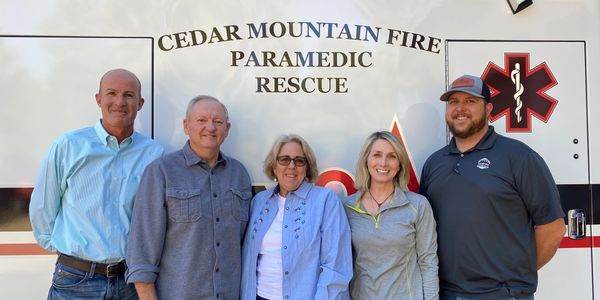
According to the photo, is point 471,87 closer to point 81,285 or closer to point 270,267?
point 270,267

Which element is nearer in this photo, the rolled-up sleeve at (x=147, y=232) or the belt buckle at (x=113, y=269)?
the rolled-up sleeve at (x=147, y=232)

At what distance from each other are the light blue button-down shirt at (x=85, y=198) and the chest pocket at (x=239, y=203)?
506 mm

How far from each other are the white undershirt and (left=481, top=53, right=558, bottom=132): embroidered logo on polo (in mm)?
1559

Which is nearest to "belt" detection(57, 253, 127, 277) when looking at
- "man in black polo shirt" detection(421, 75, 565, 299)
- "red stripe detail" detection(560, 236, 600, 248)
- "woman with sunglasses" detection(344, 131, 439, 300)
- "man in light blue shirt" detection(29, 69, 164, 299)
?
"man in light blue shirt" detection(29, 69, 164, 299)

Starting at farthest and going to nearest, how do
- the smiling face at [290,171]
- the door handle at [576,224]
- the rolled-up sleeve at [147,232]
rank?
the door handle at [576,224] < the smiling face at [290,171] < the rolled-up sleeve at [147,232]

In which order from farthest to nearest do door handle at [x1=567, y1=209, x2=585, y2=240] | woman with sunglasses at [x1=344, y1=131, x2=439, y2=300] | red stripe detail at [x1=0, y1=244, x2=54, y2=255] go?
door handle at [x1=567, y1=209, x2=585, y2=240]
red stripe detail at [x1=0, y1=244, x2=54, y2=255]
woman with sunglasses at [x1=344, y1=131, x2=439, y2=300]

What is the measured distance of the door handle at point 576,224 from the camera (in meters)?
2.86

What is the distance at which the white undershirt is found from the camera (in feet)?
7.58

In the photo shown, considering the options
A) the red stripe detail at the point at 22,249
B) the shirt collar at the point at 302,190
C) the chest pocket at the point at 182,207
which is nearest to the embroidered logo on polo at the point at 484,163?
the shirt collar at the point at 302,190

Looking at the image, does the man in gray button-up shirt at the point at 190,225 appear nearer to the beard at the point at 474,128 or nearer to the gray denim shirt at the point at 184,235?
the gray denim shirt at the point at 184,235

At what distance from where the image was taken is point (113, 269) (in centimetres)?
238

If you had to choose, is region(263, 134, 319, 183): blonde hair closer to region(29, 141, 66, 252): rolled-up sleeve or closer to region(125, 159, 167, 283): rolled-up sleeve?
region(125, 159, 167, 283): rolled-up sleeve

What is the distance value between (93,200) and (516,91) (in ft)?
8.22

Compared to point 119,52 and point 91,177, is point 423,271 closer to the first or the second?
point 91,177
